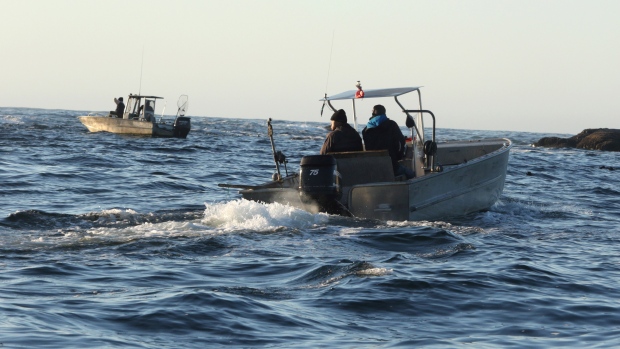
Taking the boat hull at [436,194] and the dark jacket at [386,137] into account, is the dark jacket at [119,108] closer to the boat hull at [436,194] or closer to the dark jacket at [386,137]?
the boat hull at [436,194]

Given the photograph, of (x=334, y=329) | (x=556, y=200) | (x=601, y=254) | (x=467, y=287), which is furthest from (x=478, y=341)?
(x=556, y=200)

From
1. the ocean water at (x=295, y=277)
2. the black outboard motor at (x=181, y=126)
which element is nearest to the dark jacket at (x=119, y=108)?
the black outboard motor at (x=181, y=126)

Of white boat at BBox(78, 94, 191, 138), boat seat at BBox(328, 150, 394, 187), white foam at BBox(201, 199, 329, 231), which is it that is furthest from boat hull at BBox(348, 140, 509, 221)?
white boat at BBox(78, 94, 191, 138)

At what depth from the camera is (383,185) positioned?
1306cm

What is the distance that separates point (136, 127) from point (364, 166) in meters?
31.9

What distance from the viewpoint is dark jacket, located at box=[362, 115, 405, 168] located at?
46.1 ft

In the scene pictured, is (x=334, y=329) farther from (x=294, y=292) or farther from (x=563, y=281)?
(x=563, y=281)

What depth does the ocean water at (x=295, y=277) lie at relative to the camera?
7023mm

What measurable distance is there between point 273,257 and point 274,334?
3.38m

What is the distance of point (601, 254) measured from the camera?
38.0ft

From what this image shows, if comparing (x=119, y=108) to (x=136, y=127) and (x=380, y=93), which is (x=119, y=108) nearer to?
(x=136, y=127)

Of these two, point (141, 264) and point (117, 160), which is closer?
point (141, 264)

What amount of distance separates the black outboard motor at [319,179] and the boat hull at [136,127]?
105 feet

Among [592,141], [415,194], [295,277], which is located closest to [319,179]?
[415,194]
